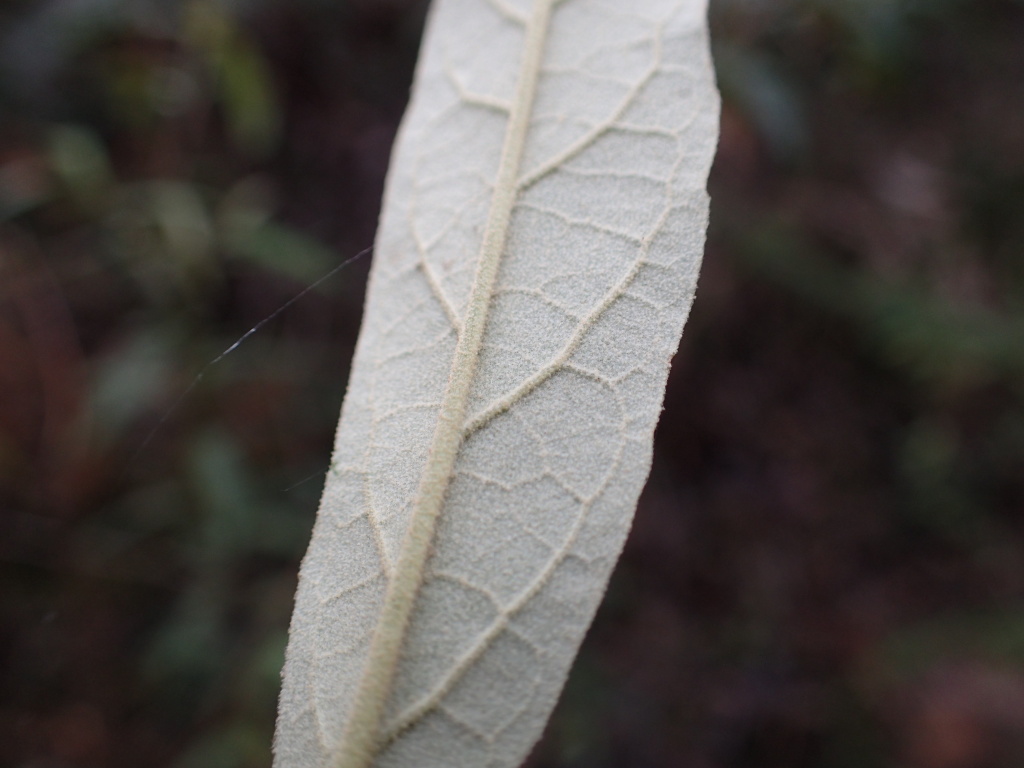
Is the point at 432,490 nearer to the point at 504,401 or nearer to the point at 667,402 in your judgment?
the point at 504,401

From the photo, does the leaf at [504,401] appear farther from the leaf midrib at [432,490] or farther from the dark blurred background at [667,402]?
the dark blurred background at [667,402]

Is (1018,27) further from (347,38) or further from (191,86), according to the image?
(191,86)

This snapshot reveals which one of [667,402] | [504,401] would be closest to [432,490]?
[504,401]


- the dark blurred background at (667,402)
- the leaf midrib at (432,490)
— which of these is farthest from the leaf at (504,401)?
the dark blurred background at (667,402)

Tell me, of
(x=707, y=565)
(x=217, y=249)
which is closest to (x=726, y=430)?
(x=707, y=565)

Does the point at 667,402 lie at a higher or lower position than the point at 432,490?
lower

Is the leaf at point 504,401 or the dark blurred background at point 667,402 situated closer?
the leaf at point 504,401
